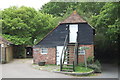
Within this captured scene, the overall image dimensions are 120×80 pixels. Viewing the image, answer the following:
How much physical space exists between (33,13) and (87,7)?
9.14m

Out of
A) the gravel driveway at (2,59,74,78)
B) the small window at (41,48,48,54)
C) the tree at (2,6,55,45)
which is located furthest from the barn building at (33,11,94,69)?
the tree at (2,6,55,45)

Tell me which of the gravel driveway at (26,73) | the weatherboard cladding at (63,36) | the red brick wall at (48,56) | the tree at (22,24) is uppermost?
the tree at (22,24)

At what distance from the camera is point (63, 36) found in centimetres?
1680

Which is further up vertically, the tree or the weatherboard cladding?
the tree

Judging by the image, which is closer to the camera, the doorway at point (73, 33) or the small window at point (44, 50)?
the doorway at point (73, 33)

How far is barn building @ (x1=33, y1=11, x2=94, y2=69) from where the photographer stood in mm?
16094

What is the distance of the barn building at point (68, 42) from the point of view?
1609 cm

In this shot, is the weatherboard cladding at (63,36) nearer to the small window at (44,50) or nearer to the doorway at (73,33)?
the doorway at (73,33)

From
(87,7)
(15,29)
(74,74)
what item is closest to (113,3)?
(74,74)

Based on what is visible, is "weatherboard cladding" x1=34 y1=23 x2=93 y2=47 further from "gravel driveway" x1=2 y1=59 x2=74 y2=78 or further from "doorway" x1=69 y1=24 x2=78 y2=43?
"gravel driveway" x1=2 y1=59 x2=74 y2=78

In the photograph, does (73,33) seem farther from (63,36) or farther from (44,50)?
(44,50)

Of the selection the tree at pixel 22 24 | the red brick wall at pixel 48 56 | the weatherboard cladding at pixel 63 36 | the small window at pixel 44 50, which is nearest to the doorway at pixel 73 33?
the weatherboard cladding at pixel 63 36

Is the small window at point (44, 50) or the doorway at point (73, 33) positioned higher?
the doorway at point (73, 33)

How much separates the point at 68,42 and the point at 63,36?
0.85 meters
